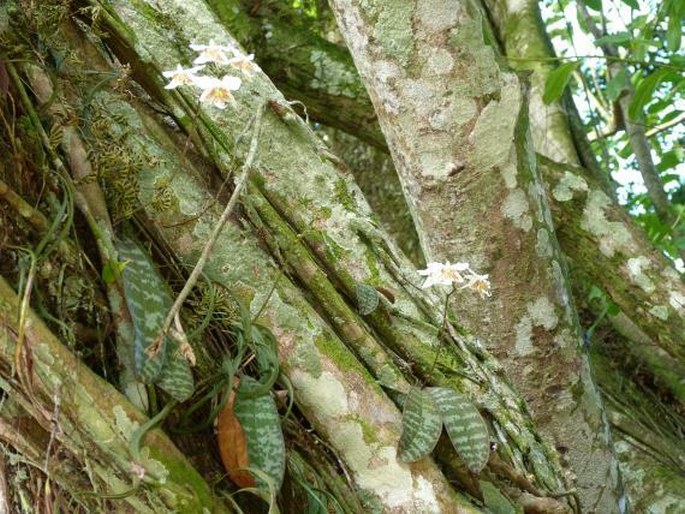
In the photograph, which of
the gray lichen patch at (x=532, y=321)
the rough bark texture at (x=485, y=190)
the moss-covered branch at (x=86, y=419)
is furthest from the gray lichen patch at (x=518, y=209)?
the moss-covered branch at (x=86, y=419)

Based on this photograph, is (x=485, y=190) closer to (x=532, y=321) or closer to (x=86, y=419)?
(x=532, y=321)

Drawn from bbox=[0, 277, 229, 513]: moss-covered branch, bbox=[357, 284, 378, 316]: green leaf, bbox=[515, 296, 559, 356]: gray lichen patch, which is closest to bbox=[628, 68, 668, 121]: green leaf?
bbox=[515, 296, 559, 356]: gray lichen patch

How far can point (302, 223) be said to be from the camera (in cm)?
112

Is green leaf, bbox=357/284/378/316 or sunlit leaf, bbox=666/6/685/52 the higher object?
sunlit leaf, bbox=666/6/685/52

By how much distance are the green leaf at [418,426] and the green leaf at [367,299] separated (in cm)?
11

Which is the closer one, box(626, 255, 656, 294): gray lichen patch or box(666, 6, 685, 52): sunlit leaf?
box(666, 6, 685, 52): sunlit leaf

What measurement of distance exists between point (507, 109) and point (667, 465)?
1205 mm

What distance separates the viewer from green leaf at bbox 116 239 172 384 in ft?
2.76

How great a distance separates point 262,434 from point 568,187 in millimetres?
1152

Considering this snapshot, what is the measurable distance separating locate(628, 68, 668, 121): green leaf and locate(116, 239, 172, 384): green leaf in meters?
1.09

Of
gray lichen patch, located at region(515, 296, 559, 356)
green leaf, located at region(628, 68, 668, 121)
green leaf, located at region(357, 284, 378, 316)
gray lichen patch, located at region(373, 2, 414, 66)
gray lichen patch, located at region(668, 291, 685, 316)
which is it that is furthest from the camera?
gray lichen patch, located at region(668, 291, 685, 316)

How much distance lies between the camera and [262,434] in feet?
2.93

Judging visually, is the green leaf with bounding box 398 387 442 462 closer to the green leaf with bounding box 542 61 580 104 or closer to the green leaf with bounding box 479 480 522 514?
the green leaf with bounding box 479 480 522 514

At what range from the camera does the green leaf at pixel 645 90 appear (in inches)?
65.2
